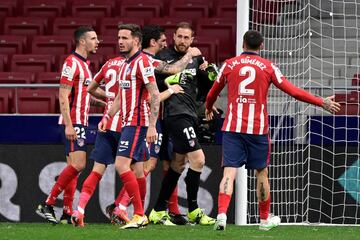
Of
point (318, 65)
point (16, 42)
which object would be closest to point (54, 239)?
point (318, 65)

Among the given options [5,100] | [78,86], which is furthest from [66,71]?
[5,100]

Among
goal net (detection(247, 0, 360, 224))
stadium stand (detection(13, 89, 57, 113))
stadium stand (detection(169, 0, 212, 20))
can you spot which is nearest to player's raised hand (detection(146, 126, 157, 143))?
goal net (detection(247, 0, 360, 224))

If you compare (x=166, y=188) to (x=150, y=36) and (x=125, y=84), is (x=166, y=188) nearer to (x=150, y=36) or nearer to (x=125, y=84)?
(x=150, y=36)

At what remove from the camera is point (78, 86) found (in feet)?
37.8

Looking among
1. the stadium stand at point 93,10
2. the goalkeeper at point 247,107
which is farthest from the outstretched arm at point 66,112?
the stadium stand at point 93,10

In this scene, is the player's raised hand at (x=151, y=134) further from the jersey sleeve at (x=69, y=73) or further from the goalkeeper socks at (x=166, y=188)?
the goalkeeper socks at (x=166, y=188)

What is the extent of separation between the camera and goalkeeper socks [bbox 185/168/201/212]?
1178 cm

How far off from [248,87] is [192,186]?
1800 mm

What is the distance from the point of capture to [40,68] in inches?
653

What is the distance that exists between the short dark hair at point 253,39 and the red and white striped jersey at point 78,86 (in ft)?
6.21

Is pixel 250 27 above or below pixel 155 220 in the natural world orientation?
above

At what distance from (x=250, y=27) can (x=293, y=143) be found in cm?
137

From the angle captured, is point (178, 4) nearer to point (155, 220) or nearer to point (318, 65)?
point (318, 65)

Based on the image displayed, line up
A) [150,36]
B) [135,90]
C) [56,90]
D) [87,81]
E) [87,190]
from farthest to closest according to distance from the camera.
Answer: [56,90] < [150,36] < [87,81] < [87,190] < [135,90]
